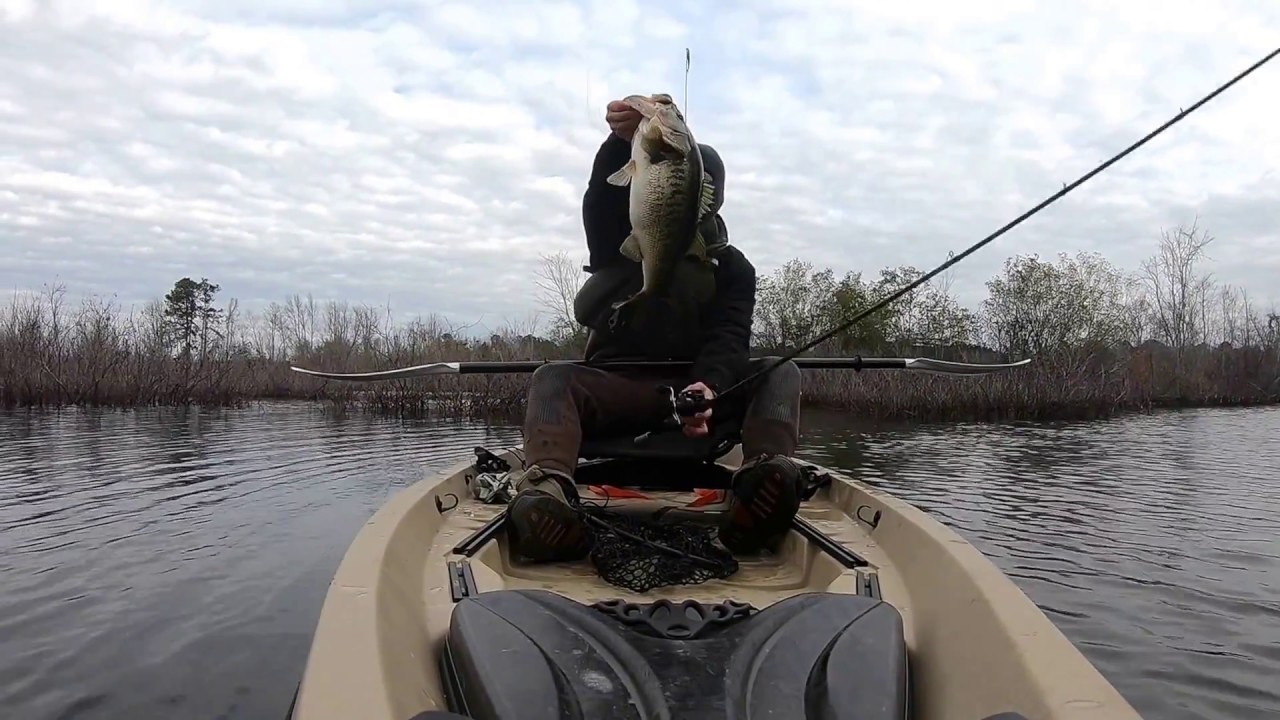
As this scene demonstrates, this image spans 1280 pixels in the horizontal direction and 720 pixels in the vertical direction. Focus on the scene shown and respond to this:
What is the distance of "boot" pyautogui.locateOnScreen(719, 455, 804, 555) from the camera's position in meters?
3.04

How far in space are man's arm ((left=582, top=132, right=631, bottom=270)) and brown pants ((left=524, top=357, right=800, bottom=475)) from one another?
628 mm

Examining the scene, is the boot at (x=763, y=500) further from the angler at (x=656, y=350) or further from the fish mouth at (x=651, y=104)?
the fish mouth at (x=651, y=104)

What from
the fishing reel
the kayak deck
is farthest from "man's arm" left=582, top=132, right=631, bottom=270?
the kayak deck

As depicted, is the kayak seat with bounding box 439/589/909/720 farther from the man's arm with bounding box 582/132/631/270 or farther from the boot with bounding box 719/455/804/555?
the man's arm with bounding box 582/132/631/270

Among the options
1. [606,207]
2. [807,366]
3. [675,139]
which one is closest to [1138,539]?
[807,366]

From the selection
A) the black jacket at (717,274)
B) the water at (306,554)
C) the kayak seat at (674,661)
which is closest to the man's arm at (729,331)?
the black jacket at (717,274)

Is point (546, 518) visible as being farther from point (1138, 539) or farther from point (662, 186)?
point (1138, 539)

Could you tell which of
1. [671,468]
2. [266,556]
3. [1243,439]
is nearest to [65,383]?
[266,556]

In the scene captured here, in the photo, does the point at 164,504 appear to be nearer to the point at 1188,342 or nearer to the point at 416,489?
the point at 416,489

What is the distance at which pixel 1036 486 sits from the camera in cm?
1041

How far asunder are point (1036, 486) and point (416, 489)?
356 inches

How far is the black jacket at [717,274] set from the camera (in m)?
3.57

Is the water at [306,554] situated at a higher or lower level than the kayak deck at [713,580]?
lower

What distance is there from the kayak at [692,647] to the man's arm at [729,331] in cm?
93
